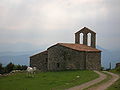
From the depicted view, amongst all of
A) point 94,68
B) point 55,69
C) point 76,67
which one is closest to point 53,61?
point 55,69

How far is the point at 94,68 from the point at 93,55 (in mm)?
2447

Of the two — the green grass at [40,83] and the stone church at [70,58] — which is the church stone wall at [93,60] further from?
the green grass at [40,83]

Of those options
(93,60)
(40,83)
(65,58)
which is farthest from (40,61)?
(40,83)

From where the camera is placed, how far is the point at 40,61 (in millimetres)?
53531

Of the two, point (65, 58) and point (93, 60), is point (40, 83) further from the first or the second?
point (93, 60)

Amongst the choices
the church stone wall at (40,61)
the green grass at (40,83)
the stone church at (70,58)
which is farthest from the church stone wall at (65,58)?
the green grass at (40,83)

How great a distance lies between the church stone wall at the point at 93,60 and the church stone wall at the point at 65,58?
4.15 feet

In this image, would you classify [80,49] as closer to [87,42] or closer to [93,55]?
[93,55]

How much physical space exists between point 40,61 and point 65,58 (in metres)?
8.15

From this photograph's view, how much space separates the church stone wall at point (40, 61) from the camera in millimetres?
52844

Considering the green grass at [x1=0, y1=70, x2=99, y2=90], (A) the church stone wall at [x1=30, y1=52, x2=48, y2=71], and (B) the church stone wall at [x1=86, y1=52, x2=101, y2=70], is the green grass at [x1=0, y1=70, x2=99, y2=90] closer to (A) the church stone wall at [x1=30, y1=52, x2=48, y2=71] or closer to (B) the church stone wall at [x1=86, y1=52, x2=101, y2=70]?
(B) the church stone wall at [x1=86, y1=52, x2=101, y2=70]

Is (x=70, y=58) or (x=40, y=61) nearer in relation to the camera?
(x=70, y=58)

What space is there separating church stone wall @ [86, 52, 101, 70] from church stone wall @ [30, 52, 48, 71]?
946 centimetres

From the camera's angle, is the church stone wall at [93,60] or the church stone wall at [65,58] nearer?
the church stone wall at [65,58]
